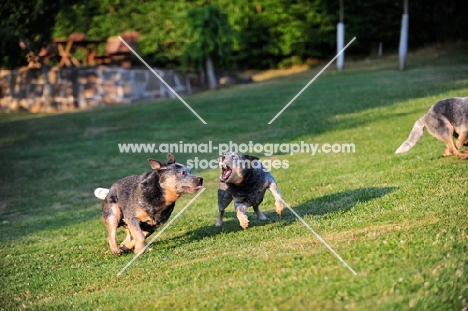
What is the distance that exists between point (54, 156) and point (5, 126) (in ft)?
25.3

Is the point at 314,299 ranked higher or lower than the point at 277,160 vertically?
higher

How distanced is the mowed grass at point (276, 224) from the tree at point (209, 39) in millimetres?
7487

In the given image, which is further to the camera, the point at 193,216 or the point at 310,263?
A: the point at 193,216

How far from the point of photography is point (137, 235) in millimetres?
10383

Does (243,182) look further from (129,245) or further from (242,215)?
(129,245)

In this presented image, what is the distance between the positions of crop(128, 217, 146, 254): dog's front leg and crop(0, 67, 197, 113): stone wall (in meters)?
25.0

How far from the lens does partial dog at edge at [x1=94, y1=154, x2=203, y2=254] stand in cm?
1030

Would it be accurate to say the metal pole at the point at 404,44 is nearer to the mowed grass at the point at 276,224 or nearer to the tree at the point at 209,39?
the mowed grass at the point at 276,224

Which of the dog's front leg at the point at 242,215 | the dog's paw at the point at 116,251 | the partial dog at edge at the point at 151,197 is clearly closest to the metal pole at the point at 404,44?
the dog's front leg at the point at 242,215

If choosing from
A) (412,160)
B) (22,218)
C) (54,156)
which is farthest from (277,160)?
(54,156)

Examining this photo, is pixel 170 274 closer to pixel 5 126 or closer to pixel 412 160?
pixel 412 160

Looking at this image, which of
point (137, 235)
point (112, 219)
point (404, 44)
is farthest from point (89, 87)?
point (137, 235)

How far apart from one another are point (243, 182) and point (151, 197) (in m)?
1.33

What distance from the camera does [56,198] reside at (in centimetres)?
1873
